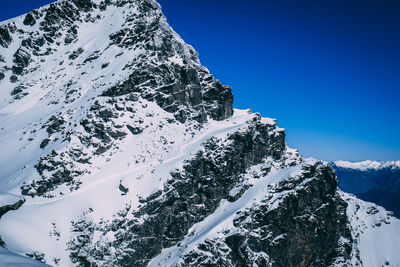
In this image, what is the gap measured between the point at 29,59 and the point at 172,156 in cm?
6577

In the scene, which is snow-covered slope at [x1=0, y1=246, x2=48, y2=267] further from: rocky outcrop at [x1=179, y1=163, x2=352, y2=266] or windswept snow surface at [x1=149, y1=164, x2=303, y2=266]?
rocky outcrop at [x1=179, y1=163, x2=352, y2=266]

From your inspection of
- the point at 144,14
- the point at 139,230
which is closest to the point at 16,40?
the point at 144,14

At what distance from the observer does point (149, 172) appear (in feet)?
223

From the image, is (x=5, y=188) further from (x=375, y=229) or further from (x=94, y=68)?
(x=375, y=229)

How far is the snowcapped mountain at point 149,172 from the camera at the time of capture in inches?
2290

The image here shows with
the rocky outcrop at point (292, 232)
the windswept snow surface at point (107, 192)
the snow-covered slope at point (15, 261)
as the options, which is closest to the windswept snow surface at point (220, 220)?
the rocky outcrop at point (292, 232)

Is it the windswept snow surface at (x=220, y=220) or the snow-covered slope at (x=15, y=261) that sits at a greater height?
the windswept snow surface at (x=220, y=220)

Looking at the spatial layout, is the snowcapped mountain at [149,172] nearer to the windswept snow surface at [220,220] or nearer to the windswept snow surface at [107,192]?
the windswept snow surface at [107,192]

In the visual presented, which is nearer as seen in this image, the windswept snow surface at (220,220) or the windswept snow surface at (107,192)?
the windswept snow surface at (107,192)

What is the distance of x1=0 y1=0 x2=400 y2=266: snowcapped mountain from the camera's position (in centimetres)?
5816

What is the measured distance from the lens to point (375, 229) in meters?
112

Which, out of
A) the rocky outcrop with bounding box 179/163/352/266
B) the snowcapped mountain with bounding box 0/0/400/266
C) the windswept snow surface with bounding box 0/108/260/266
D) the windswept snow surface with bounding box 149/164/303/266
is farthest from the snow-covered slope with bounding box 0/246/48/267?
the rocky outcrop with bounding box 179/163/352/266

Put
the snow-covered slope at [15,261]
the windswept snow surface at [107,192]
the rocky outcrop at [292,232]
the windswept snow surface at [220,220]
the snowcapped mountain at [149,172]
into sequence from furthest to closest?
the rocky outcrop at [292,232] < the windswept snow surface at [220,220] < the snowcapped mountain at [149,172] < the windswept snow surface at [107,192] < the snow-covered slope at [15,261]

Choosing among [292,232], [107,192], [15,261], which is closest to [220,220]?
[292,232]
